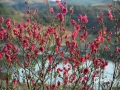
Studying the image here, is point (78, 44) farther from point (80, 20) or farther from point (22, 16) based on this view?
point (22, 16)

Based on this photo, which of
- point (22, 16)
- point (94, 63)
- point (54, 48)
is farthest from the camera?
Answer: point (22, 16)

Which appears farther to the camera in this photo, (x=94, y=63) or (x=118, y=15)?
(x=118, y=15)

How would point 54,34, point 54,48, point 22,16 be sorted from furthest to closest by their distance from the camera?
point 22,16
point 54,34
point 54,48

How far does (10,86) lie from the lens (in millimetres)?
7637

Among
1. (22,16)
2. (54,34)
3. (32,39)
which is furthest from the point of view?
(22,16)

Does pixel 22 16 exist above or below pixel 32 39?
below

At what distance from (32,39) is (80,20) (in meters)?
1.45

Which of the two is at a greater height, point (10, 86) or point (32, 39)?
point (32, 39)

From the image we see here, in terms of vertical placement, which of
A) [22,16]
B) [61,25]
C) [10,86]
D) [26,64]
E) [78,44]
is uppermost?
[61,25]

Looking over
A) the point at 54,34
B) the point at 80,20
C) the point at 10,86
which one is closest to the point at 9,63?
the point at 10,86

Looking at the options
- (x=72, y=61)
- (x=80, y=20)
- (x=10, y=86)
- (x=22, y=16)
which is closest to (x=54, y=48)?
(x=72, y=61)

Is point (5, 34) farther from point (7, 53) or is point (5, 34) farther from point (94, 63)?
point (94, 63)

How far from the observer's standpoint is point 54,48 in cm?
705

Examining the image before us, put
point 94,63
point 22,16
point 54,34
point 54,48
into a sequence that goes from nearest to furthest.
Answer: point 94,63
point 54,48
point 54,34
point 22,16
